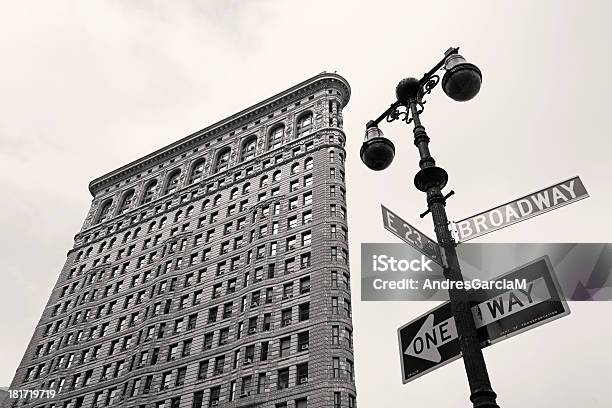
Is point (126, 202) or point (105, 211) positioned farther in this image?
point (105, 211)

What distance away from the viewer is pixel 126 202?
79.0 m

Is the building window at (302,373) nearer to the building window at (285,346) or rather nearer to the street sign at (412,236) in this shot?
the building window at (285,346)

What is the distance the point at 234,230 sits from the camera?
5691 centimetres

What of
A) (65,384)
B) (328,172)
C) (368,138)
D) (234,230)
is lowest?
(368,138)

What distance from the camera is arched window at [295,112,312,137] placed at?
212 feet

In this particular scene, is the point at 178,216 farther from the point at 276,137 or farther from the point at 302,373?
the point at 302,373

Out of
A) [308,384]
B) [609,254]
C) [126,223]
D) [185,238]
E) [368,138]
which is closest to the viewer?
[609,254]

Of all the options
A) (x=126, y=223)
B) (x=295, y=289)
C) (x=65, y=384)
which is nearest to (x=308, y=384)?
(x=295, y=289)

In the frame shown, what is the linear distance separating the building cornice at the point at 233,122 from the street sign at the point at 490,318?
65.2 m

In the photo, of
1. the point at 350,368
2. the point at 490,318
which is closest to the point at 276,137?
the point at 350,368

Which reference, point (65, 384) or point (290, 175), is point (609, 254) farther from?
point (65, 384)

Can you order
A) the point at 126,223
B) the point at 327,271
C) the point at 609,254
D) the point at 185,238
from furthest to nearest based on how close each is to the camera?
the point at 126,223 → the point at 185,238 → the point at 327,271 → the point at 609,254

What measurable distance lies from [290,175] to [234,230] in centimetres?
939

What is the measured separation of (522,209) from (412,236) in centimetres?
147
